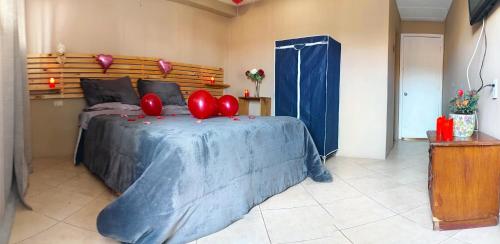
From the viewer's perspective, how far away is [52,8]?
3682 mm

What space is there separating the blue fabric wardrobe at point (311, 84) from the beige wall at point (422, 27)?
2626 mm

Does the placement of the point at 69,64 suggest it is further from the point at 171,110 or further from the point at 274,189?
the point at 274,189

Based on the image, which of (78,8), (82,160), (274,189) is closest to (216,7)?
(78,8)

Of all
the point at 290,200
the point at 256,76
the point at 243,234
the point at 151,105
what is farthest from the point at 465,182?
the point at 256,76

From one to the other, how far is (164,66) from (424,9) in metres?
4.67

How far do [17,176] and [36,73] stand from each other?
6.48 feet

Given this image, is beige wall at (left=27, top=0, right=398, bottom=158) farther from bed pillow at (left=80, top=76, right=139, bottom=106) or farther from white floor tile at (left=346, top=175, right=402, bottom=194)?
white floor tile at (left=346, top=175, right=402, bottom=194)

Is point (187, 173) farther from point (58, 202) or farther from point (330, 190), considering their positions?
point (330, 190)

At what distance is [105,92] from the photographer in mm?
3764

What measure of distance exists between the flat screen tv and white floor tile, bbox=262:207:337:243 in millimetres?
1997

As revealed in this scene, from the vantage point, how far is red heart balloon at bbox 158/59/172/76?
4582mm

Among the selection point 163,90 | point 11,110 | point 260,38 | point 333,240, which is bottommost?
point 333,240

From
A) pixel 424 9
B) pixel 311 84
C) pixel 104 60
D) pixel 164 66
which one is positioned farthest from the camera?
pixel 424 9

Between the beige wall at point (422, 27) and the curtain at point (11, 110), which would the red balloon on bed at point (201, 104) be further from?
the beige wall at point (422, 27)
